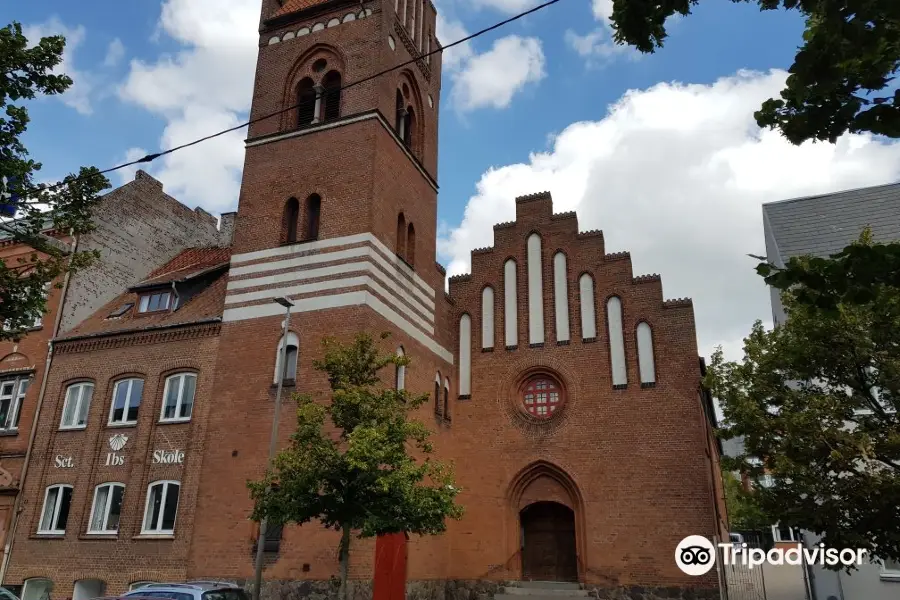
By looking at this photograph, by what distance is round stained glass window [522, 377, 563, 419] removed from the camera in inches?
936

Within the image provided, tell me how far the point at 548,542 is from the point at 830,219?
52.4 feet

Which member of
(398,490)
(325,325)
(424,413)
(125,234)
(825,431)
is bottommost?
(398,490)

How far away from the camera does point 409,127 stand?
26.7 metres

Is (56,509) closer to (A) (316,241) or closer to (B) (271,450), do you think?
(B) (271,450)

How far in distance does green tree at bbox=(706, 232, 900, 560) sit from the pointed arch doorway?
7568 mm

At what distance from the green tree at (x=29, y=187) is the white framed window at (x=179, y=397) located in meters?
7.94

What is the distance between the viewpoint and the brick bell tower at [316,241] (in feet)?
64.7

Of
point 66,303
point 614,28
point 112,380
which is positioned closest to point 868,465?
point 614,28

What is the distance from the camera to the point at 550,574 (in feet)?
73.1

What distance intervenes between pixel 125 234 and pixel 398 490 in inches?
763

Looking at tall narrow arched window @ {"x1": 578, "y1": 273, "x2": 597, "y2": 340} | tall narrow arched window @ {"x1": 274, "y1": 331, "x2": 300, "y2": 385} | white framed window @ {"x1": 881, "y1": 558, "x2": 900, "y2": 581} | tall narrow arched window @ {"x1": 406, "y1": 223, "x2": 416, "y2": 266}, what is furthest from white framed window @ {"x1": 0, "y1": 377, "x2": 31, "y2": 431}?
white framed window @ {"x1": 881, "y1": 558, "x2": 900, "y2": 581}

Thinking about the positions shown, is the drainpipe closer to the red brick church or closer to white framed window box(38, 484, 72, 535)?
the red brick church

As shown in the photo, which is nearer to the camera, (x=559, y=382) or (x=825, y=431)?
(x=825, y=431)

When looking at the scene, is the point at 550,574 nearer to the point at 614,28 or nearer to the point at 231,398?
the point at 231,398
